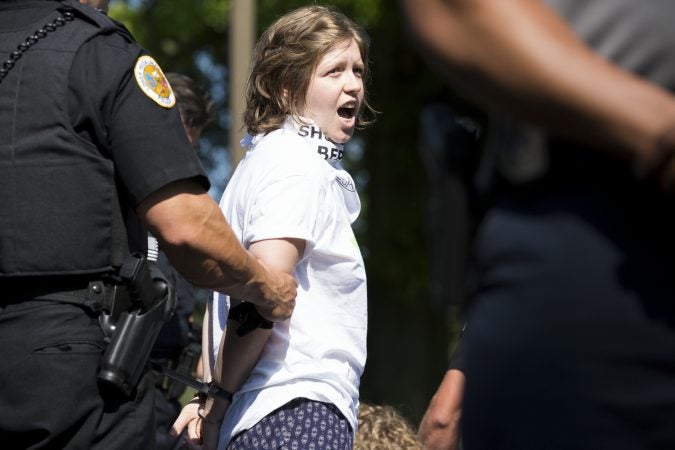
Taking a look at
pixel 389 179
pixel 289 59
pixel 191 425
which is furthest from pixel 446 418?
pixel 389 179

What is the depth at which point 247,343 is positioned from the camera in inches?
123

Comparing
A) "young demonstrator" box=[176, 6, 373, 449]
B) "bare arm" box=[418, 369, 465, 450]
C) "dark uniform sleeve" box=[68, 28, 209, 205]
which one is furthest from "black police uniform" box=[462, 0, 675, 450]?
"bare arm" box=[418, 369, 465, 450]

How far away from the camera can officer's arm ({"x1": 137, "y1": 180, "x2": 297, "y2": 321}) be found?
9.20 ft

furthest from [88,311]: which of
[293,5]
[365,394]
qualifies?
[365,394]

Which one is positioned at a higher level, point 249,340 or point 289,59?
point 289,59

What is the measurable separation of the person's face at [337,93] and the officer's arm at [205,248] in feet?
2.00

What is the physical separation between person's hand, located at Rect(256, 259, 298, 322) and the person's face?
57 centimetres

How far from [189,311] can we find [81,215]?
2.17 m

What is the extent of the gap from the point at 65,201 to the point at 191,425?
1024mm

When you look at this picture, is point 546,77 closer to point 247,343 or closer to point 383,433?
point 247,343

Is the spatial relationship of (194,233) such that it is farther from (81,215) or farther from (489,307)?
(489,307)

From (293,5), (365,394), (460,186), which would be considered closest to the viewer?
(460,186)

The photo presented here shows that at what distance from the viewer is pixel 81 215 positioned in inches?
108

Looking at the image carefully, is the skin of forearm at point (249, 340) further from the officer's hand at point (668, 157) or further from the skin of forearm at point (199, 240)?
the officer's hand at point (668, 157)
